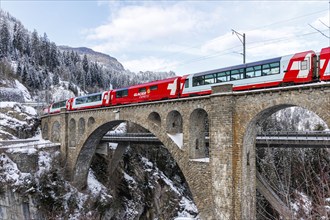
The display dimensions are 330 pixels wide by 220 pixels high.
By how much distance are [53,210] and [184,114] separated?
16.3m

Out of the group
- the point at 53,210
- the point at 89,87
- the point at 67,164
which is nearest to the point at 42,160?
the point at 67,164

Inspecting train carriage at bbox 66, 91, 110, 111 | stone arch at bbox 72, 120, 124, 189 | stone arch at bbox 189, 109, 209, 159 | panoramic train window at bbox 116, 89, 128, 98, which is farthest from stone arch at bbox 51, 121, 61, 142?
stone arch at bbox 189, 109, 209, 159

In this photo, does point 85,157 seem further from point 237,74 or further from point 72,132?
point 237,74

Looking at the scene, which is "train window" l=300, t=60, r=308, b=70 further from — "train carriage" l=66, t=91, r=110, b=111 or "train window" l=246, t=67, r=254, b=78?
"train carriage" l=66, t=91, r=110, b=111

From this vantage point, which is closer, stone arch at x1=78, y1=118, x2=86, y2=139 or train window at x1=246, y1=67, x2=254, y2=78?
train window at x1=246, y1=67, x2=254, y2=78

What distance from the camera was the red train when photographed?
12.3 metres

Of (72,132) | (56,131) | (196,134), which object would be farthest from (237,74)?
(56,131)

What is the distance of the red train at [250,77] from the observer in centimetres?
1229

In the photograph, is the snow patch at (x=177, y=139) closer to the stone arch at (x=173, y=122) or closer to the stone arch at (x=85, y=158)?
the stone arch at (x=173, y=122)

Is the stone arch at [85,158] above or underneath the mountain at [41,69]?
underneath

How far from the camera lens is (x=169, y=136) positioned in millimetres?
18062

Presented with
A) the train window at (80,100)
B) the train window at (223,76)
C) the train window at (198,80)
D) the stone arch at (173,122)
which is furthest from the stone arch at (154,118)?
the train window at (80,100)

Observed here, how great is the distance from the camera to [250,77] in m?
14.6

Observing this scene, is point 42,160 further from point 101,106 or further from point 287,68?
point 287,68
